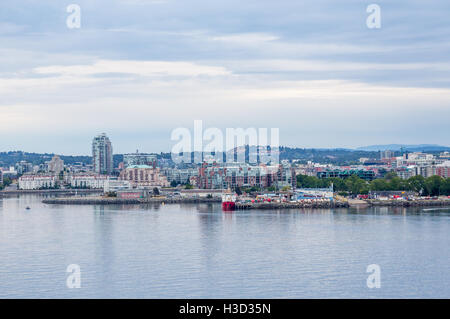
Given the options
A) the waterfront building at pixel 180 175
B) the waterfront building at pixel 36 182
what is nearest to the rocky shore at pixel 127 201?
the waterfront building at pixel 180 175

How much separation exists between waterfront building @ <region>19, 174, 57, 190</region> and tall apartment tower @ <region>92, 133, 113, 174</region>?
8908 mm

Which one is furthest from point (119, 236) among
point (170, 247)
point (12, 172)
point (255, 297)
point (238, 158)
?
point (12, 172)

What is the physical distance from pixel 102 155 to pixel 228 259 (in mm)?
44318

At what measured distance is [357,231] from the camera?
1279 cm

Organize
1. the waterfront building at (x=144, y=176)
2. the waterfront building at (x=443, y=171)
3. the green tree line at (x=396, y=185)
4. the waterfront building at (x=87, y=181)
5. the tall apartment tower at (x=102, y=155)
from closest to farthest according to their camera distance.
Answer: the green tree line at (x=396, y=185) < the waterfront building at (x=443, y=171) < the waterfront building at (x=144, y=176) < the waterfront building at (x=87, y=181) < the tall apartment tower at (x=102, y=155)

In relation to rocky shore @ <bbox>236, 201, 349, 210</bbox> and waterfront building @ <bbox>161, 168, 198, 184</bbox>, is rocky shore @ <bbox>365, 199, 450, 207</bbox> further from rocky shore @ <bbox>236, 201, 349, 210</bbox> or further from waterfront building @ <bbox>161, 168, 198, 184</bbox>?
waterfront building @ <bbox>161, 168, 198, 184</bbox>

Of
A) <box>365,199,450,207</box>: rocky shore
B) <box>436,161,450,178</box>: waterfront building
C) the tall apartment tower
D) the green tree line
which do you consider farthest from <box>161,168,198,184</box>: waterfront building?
<box>365,199,450,207</box>: rocky shore

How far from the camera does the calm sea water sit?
7.58 metres

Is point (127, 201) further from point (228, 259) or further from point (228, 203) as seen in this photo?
point (228, 259)

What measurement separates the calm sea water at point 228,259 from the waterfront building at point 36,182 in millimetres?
28415

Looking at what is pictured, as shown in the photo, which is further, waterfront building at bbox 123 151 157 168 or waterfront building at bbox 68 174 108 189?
waterfront building at bbox 123 151 157 168

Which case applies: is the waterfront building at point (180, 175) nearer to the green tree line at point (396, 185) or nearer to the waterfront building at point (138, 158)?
the green tree line at point (396, 185)

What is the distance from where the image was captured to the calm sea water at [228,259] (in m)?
7.58
